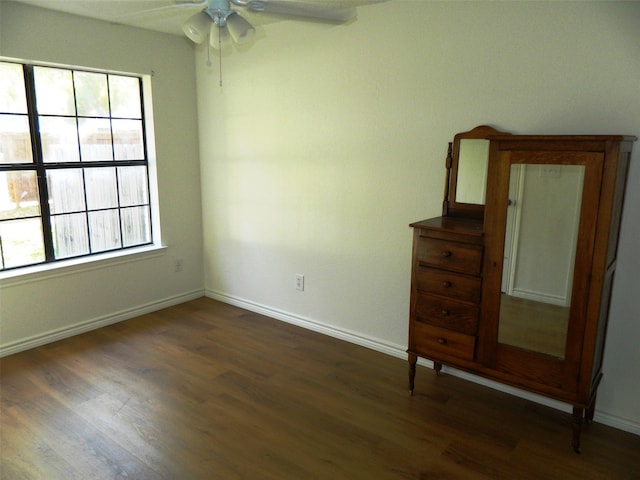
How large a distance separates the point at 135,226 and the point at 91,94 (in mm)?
1105

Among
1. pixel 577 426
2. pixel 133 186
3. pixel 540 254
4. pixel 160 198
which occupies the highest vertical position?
pixel 133 186

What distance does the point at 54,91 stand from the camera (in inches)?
130

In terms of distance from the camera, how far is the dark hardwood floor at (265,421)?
211cm

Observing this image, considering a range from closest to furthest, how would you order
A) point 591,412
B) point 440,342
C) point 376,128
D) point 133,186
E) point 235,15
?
point 235,15, point 591,412, point 440,342, point 376,128, point 133,186

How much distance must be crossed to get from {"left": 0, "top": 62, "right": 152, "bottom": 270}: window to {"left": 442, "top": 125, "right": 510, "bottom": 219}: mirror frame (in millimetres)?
2569

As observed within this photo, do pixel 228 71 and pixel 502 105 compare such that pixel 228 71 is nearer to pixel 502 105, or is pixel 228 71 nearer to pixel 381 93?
pixel 381 93

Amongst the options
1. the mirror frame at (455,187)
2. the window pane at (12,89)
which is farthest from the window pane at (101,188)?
the mirror frame at (455,187)

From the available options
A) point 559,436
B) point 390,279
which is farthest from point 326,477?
point 390,279

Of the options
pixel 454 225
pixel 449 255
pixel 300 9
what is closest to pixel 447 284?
pixel 449 255

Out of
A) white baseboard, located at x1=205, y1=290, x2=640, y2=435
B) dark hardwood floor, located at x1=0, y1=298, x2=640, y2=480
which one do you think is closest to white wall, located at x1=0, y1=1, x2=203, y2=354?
dark hardwood floor, located at x1=0, y1=298, x2=640, y2=480

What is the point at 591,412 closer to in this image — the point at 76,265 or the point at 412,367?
the point at 412,367

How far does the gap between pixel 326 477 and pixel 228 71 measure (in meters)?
3.14

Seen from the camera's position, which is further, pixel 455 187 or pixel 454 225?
pixel 455 187

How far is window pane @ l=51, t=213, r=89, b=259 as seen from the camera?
3.44 meters
